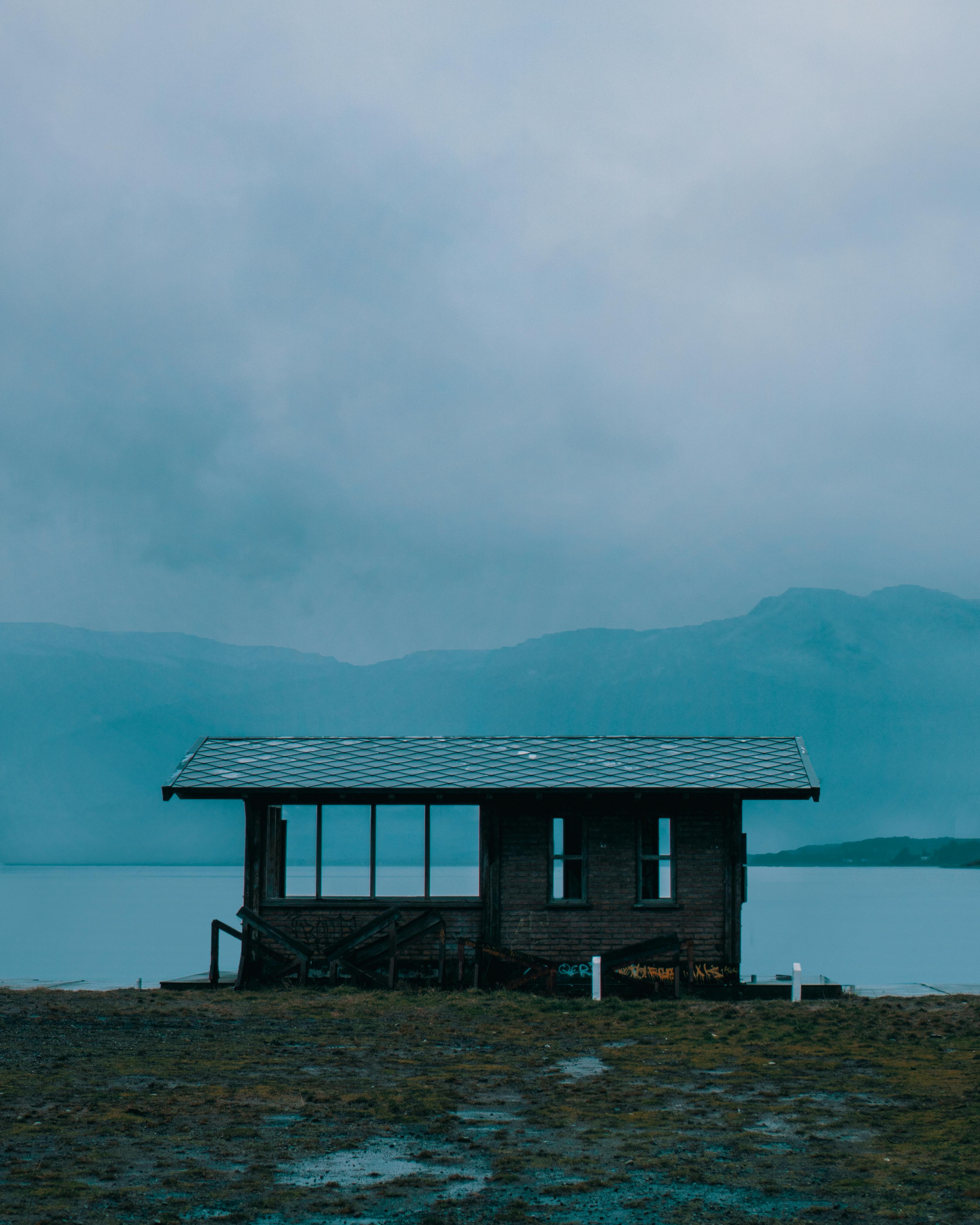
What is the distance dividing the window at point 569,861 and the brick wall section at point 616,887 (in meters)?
0.12

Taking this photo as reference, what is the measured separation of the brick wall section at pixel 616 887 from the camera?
22453 millimetres

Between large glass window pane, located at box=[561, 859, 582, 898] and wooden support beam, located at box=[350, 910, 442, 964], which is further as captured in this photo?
large glass window pane, located at box=[561, 859, 582, 898]

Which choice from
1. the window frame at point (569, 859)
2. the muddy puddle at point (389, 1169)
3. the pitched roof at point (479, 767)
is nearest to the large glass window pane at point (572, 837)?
the pitched roof at point (479, 767)

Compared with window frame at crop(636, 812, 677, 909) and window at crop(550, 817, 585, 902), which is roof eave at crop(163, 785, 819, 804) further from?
window at crop(550, 817, 585, 902)

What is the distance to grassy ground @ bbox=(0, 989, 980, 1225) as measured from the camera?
8023 millimetres

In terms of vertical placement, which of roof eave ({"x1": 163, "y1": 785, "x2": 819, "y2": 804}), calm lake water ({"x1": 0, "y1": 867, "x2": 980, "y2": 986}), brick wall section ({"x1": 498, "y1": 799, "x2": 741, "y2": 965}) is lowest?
calm lake water ({"x1": 0, "y1": 867, "x2": 980, "y2": 986})

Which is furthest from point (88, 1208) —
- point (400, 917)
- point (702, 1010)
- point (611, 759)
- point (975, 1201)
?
point (611, 759)

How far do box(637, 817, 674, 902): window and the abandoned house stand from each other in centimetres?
5

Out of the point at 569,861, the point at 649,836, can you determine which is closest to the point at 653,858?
the point at 649,836

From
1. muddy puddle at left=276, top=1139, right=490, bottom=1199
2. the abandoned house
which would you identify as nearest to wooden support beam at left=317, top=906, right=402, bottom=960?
the abandoned house

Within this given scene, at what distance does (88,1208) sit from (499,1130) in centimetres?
359

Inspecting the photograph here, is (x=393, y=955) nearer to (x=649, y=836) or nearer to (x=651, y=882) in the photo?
(x=649, y=836)

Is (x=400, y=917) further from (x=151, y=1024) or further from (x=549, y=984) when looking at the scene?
(x=151, y=1024)

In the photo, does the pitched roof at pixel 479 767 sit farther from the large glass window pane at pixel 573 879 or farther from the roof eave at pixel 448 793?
the large glass window pane at pixel 573 879
